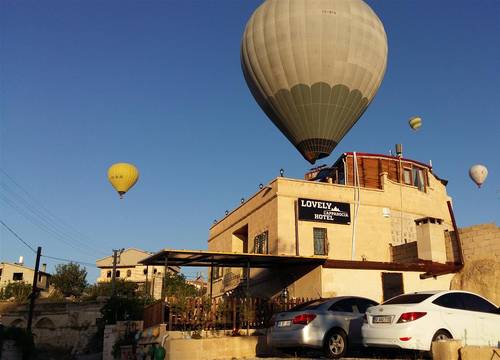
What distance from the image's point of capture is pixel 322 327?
13.0 m

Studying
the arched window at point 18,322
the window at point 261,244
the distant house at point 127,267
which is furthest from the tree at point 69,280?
the window at point 261,244

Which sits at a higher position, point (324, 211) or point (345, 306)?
point (324, 211)

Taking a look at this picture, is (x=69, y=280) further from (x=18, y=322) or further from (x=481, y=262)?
(x=481, y=262)

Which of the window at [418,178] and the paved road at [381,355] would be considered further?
the window at [418,178]

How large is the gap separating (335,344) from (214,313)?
6.10m

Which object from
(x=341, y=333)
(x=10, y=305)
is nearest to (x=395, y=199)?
(x=341, y=333)

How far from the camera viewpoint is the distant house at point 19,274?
85925mm

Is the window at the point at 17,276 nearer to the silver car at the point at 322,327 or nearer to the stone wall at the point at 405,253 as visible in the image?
the stone wall at the point at 405,253

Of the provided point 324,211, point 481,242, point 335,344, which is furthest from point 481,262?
point 335,344

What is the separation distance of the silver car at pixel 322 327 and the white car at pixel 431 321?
5.08 feet

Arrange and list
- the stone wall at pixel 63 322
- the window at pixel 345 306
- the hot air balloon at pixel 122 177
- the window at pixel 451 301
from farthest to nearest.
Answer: the stone wall at pixel 63 322, the hot air balloon at pixel 122 177, the window at pixel 345 306, the window at pixel 451 301

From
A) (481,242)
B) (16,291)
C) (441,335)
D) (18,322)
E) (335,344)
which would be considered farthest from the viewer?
(16,291)

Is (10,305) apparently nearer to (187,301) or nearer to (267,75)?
(267,75)

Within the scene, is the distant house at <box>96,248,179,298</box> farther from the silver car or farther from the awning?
the silver car
